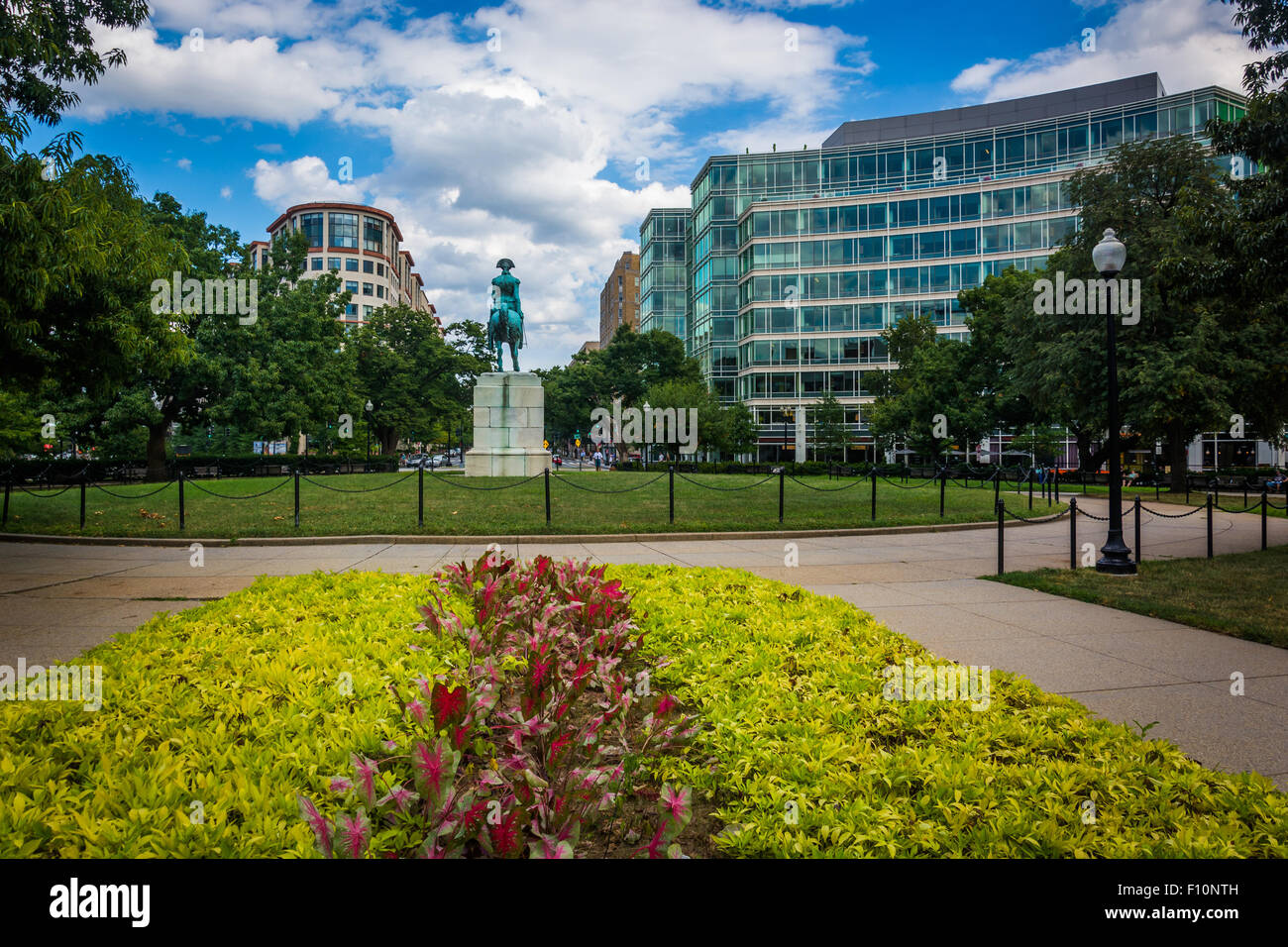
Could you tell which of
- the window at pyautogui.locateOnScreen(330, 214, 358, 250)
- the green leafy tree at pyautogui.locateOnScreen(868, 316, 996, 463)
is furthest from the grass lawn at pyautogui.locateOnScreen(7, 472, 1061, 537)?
the window at pyautogui.locateOnScreen(330, 214, 358, 250)

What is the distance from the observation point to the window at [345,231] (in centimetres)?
10675

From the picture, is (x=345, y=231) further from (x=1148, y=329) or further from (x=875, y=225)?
(x=1148, y=329)

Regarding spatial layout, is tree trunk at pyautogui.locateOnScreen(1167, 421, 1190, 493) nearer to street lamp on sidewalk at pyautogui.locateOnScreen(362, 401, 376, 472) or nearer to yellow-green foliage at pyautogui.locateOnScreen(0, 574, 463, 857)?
yellow-green foliage at pyautogui.locateOnScreen(0, 574, 463, 857)

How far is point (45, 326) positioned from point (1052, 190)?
66868 millimetres

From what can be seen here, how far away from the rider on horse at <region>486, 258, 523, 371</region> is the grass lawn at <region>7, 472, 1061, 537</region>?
385 inches

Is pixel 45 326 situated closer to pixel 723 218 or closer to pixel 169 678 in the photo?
pixel 169 678

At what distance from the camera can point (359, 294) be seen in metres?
108

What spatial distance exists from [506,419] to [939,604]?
2721 centimetres

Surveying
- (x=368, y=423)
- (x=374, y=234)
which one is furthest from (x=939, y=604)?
(x=374, y=234)

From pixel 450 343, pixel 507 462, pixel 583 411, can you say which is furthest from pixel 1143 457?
pixel 450 343

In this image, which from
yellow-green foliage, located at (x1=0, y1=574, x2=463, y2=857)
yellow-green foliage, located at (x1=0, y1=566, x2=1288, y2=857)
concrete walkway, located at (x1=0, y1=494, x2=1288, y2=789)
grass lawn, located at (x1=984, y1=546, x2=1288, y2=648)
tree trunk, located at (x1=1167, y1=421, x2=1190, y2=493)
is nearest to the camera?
yellow-green foliage, located at (x1=0, y1=574, x2=463, y2=857)

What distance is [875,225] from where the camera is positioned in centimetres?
6450

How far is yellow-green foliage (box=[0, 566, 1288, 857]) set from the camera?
8.25ft

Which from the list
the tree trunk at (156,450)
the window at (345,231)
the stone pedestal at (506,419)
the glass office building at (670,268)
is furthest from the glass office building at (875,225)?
the window at (345,231)
